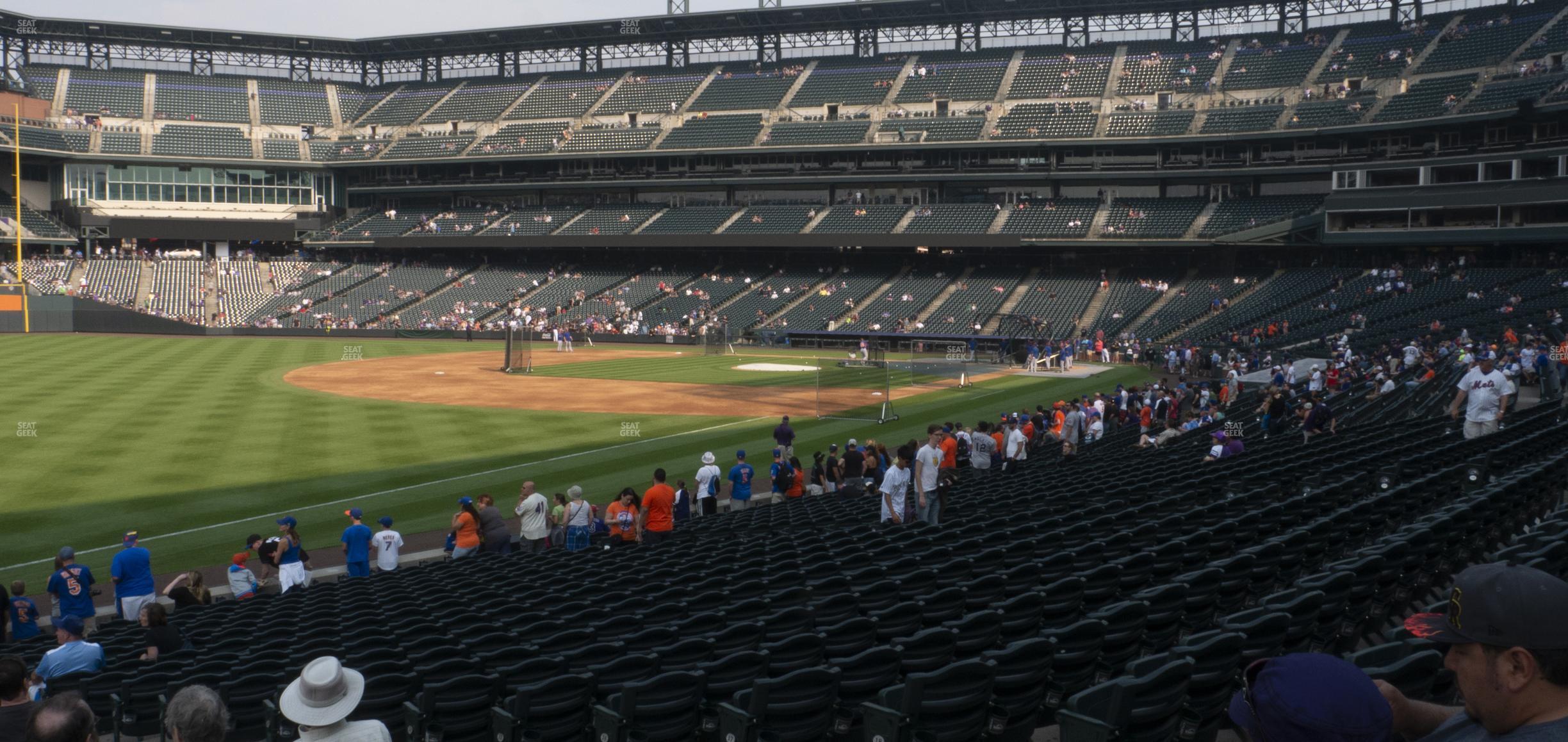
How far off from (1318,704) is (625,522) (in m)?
15.3

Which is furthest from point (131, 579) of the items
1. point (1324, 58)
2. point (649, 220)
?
point (1324, 58)

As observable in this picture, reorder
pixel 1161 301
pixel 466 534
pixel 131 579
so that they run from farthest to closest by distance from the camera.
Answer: pixel 1161 301 → pixel 466 534 → pixel 131 579

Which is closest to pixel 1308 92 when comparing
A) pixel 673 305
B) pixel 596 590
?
pixel 673 305

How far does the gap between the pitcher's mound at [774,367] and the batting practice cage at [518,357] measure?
32.8ft

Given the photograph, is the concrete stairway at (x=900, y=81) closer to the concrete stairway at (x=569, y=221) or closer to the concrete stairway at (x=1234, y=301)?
the concrete stairway at (x=569, y=221)

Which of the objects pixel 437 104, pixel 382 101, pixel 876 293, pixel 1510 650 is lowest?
pixel 1510 650

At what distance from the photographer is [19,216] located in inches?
2864

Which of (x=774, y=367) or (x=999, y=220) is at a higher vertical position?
(x=999, y=220)

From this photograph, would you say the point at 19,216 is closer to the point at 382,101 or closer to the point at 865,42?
the point at 382,101

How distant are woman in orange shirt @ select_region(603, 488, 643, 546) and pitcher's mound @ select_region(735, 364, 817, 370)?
35961 millimetres

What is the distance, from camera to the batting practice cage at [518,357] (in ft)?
169

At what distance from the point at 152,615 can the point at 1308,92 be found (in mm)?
69601

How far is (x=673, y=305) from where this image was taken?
76.1m

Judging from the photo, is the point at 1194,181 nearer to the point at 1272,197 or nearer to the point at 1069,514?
the point at 1272,197
